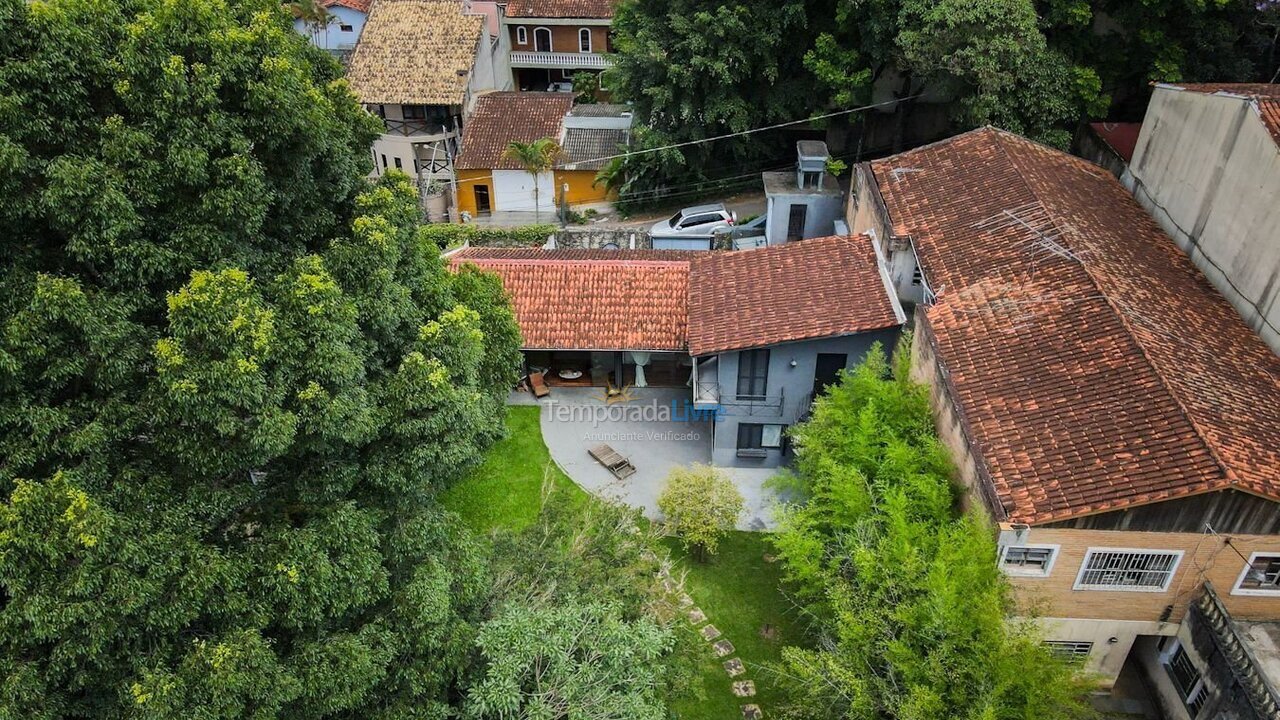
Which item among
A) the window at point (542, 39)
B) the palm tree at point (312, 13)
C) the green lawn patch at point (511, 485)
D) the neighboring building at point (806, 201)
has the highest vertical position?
the palm tree at point (312, 13)

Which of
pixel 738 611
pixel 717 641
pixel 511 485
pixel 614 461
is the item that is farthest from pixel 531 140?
pixel 717 641

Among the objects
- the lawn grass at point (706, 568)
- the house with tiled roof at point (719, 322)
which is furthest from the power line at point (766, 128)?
the lawn grass at point (706, 568)

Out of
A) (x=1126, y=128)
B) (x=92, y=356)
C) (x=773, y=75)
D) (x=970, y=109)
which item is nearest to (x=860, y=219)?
(x=970, y=109)

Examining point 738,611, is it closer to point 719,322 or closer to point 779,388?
point 779,388

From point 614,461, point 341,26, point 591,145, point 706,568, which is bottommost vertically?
point 706,568

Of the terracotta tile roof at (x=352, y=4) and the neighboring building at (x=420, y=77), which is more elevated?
the terracotta tile roof at (x=352, y=4)

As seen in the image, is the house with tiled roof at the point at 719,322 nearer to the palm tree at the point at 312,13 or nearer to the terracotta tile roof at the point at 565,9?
the palm tree at the point at 312,13
